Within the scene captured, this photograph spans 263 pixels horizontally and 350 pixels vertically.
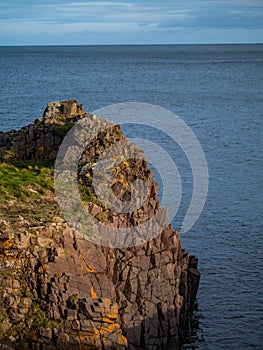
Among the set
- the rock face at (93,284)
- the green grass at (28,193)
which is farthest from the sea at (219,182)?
the green grass at (28,193)

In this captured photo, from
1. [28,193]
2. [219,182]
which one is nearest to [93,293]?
[28,193]

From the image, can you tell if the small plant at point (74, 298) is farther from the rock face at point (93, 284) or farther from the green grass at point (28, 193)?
the green grass at point (28, 193)

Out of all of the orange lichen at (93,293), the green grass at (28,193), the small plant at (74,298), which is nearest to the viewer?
the small plant at (74,298)

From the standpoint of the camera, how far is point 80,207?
3769 centimetres

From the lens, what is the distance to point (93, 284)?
3338 cm

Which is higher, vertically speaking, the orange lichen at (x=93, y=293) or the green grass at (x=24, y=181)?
the green grass at (x=24, y=181)

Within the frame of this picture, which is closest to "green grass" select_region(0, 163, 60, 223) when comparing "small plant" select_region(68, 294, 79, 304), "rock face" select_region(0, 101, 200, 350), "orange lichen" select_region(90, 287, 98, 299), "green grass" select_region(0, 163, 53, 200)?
"green grass" select_region(0, 163, 53, 200)

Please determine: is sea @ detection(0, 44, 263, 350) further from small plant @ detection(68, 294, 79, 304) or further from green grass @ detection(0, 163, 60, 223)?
green grass @ detection(0, 163, 60, 223)

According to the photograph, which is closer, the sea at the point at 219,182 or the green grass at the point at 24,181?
the green grass at the point at 24,181

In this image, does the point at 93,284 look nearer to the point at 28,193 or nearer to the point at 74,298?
the point at 74,298

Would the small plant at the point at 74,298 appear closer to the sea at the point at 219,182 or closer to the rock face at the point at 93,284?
the rock face at the point at 93,284

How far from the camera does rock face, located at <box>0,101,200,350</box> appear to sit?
31.2m

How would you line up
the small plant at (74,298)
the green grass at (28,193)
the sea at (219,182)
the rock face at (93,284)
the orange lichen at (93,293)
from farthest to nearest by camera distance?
the sea at (219,182)
the green grass at (28,193)
the orange lichen at (93,293)
the small plant at (74,298)
the rock face at (93,284)

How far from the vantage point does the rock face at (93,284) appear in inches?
1228
